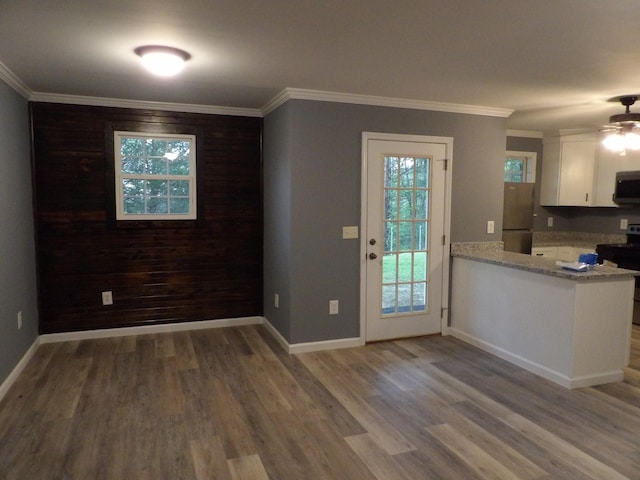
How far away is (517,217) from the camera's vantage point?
5.73 metres

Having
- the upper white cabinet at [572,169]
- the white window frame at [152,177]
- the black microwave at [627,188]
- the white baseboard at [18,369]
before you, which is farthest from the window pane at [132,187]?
the black microwave at [627,188]

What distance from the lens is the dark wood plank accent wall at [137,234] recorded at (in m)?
4.25

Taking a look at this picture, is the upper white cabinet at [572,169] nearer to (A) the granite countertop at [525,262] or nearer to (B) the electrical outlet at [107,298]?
(A) the granite countertop at [525,262]

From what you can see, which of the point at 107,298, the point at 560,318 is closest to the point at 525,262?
the point at 560,318

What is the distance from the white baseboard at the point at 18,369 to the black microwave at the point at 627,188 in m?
6.56

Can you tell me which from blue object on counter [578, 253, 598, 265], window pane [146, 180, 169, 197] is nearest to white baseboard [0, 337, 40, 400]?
window pane [146, 180, 169, 197]

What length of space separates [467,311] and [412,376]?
1173 millimetres

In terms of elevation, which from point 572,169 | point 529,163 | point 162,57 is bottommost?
point 572,169

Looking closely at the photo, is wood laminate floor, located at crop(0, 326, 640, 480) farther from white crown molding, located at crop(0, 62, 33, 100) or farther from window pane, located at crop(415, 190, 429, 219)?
white crown molding, located at crop(0, 62, 33, 100)

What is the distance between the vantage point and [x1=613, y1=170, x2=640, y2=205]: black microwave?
541 centimetres

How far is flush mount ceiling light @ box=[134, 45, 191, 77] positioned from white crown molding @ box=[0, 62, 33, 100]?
1.16m

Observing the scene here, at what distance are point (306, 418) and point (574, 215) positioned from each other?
541 cm

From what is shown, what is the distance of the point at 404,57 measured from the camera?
2.93 meters

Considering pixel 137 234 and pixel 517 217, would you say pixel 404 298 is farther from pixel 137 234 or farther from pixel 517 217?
pixel 137 234
